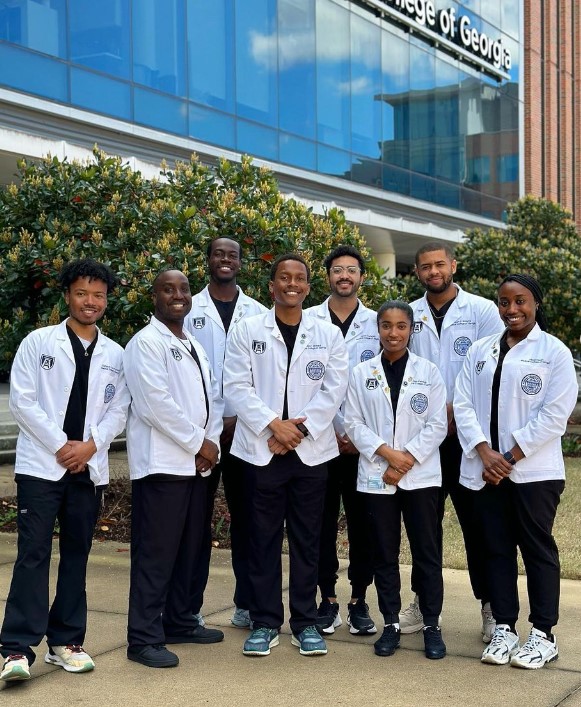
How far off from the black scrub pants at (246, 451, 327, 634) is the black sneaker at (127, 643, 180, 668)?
0.53 metres

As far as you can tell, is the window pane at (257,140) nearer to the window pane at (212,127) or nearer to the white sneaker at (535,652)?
the window pane at (212,127)

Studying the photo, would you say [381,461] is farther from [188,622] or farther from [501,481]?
[188,622]

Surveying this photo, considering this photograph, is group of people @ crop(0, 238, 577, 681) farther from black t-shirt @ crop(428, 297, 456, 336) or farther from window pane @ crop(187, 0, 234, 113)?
window pane @ crop(187, 0, 234, 113)

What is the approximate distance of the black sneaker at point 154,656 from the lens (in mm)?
4984

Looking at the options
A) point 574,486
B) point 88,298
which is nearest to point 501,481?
point 88,298

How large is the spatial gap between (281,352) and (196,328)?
0.83 metres

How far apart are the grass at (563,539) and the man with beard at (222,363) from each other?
2337 millimetres

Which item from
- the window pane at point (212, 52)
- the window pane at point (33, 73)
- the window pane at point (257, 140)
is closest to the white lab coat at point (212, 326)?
the window pane at point (33, 73)

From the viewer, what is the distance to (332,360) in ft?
17.8

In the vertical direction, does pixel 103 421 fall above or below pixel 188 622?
above

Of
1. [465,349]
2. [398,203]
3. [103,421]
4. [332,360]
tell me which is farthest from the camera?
[398,203]

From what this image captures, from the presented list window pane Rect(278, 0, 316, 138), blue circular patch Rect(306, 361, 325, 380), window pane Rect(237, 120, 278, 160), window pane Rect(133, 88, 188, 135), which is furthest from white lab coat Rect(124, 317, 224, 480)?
window pane Rect(278, 0, 316, 138)

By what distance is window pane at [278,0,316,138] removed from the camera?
20.0m

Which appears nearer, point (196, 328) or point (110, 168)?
point (196, 328)
